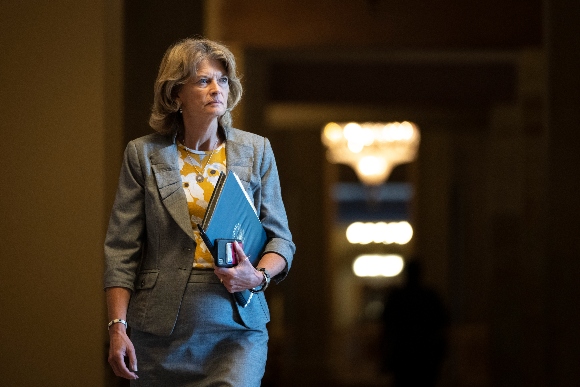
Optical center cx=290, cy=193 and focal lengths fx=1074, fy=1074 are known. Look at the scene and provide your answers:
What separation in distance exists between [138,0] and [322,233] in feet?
44.6

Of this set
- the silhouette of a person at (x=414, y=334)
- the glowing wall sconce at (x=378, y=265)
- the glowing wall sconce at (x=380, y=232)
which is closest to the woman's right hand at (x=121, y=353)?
the silhouette of a person at (x=414, y=334)

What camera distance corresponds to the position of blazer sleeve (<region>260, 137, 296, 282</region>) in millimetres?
2754

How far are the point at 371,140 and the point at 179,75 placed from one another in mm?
13320

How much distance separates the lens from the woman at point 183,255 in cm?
262

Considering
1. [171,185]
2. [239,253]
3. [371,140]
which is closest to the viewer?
[239,253]

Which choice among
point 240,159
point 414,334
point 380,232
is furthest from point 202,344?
point 380,232

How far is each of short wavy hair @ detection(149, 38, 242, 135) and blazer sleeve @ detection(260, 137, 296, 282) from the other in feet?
0.48

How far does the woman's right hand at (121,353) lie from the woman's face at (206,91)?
1.88 feet

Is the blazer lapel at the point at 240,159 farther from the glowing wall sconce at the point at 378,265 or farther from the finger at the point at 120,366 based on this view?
the glowing wall sconce at the point at 378,265

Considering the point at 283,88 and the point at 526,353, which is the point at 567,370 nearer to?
the point at 526,353

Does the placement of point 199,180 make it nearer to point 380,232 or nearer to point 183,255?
point 183,255

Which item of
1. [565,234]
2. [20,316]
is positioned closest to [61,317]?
[20,316]

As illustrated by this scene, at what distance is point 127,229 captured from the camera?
2678mm

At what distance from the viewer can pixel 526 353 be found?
27.1 feet
